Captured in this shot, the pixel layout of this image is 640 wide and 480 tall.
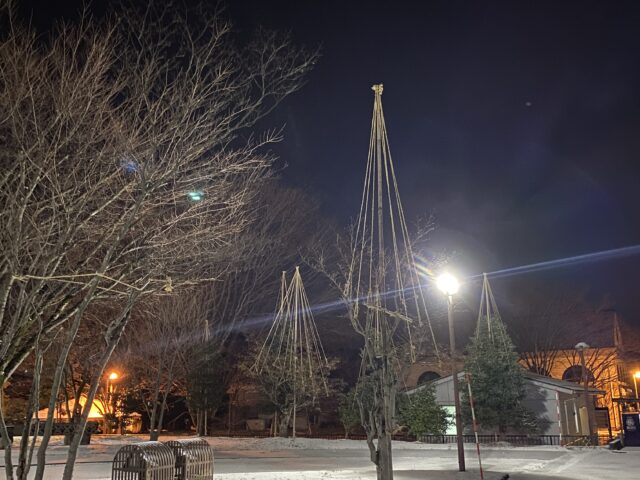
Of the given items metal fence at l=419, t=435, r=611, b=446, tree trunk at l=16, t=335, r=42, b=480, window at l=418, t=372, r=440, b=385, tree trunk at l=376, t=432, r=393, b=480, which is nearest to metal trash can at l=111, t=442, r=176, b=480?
tree trunk at l=16, t=335, r=42, b=480

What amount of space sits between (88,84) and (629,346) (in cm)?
4698

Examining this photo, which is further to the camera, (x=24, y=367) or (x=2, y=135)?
(x=24, y=367)

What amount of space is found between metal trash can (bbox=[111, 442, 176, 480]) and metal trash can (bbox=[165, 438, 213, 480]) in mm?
571

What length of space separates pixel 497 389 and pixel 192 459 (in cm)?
1975

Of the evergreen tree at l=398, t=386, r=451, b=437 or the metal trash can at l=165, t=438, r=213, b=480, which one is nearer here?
the metal trash can at l=165, t=438, r=213, b=480

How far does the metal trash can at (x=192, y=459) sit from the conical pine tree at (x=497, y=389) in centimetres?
1753

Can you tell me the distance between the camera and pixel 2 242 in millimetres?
7004

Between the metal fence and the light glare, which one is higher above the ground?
the light glare

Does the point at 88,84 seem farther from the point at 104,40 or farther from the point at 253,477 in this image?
the point at 253,477

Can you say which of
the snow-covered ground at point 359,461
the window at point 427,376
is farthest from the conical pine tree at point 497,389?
the window at point 427,376

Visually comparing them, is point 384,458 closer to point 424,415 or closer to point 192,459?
point 192,459

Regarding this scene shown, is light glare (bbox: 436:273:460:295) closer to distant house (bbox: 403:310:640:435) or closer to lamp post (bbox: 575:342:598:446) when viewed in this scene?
lamp post (bbox: 575:342:598:446)

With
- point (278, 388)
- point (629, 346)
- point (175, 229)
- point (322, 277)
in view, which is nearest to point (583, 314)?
point (629, 346)

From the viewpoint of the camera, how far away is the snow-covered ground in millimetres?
15062
